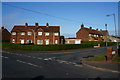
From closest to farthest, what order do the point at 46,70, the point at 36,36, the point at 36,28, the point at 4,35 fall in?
the point at 46,70
the point at 36,36
the point at 36,28
the point at 4,35

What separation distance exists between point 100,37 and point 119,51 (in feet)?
190

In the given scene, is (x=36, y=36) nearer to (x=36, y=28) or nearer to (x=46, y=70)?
(x=36, y=28)

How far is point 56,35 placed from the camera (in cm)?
4934

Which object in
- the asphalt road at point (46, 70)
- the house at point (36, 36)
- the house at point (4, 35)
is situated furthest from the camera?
the house at point (4, 35)

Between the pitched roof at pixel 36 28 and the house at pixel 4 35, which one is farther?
the house at pixel 4 35

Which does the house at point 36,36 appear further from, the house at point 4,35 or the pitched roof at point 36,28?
the house at point 4,35

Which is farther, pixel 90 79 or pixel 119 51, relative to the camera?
pixel 119 51

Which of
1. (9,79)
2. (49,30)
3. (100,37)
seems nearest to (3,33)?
(49,30)

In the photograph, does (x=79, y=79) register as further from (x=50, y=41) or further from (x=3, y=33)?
(x=3, y=33)

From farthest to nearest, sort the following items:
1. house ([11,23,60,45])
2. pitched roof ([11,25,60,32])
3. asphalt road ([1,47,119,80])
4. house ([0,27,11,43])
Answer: house ([0,27,11,43])
pitched roof ([11,25,60,32])
house ([11,23,60,45])
asphalt road ([1,47,119,80])

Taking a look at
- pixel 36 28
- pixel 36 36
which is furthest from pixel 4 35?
pixel 36 36

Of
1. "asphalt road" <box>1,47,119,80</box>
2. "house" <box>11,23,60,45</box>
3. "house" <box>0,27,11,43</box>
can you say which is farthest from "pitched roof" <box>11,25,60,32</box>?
"asphalt road" <box>1,47,119,80</box>

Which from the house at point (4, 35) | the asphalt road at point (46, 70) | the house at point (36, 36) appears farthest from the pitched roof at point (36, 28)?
the asphalt road at point (46, 70)

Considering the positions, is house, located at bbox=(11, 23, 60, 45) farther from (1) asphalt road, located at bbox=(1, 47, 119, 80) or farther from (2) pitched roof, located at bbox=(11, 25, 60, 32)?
(1) asphalt road, located at bbox=(1, 47, 119, 80)
